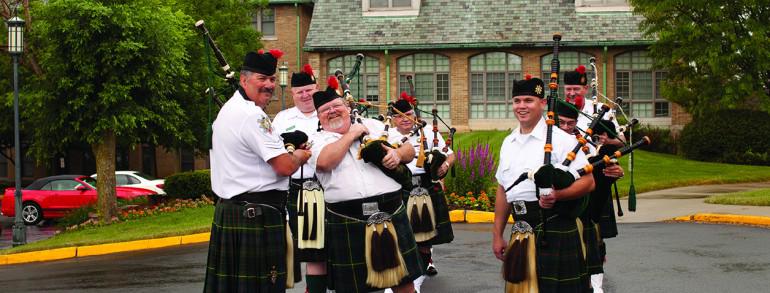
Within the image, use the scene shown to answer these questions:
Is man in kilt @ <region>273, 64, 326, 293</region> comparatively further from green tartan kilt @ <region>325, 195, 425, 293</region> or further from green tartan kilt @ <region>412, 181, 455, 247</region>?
green tartan kilt @ <region>412, 181, 455, 247</region>

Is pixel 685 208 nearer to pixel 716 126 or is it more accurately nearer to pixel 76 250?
pixel 76 250

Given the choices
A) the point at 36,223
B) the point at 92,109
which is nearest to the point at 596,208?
the point at 92,109

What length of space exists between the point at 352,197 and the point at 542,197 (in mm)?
1497

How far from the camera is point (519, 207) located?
6.41 meters

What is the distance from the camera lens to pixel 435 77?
35.7 m

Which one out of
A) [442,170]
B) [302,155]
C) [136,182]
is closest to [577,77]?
[442,170]

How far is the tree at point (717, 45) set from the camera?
26469mm

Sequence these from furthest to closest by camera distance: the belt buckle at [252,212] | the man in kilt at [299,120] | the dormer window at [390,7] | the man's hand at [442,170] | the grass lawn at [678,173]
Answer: the dormer window at [390,7] → the grass lawn at [678,173] → the man's hand at [442,170] → the man in kilt at [299,120] → the belt buckle at [252,212]

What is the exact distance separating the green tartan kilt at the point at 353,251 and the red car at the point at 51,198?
1981 centimetres

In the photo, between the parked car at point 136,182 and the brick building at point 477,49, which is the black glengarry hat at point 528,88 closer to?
the parked car at point 136,182

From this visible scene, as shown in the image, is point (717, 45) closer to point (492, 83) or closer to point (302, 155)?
point (492, 83)

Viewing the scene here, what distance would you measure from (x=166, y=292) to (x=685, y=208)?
413 inches

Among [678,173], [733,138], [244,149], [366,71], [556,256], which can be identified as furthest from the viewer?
[366,71]

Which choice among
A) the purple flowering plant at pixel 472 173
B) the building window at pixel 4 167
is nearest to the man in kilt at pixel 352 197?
the purple flowering plant at pixel 472 173
